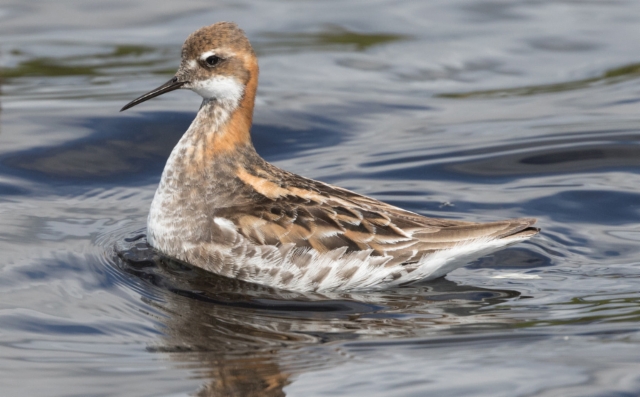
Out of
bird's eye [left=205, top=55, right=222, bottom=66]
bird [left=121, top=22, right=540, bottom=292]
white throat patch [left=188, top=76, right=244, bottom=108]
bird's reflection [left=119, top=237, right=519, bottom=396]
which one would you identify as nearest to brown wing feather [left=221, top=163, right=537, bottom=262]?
bird [left=121, top=22, right=540, bottom=292]

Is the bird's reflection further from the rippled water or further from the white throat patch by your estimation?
the white throat patch

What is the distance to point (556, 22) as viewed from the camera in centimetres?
1681

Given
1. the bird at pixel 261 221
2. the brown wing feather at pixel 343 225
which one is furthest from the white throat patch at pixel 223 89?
the brown wing feather at pixel 343 225

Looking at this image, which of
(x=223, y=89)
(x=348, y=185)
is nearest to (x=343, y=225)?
(x=223, y=89)

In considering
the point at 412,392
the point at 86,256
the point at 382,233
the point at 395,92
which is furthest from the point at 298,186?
the point at 395,92

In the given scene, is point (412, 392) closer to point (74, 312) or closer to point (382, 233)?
point (382, 233)

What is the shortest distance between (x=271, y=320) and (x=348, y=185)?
361 cm

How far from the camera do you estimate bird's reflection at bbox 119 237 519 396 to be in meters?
6.18

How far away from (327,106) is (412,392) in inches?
304

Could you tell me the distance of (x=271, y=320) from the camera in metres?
7.00

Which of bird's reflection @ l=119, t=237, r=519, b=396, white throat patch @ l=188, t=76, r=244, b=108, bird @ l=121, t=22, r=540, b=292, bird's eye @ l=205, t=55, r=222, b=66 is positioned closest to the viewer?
bird's reflection @ l=119, t=237, r=519, b=396

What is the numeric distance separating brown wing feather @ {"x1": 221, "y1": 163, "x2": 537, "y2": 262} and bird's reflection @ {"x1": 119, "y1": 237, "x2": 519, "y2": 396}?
0.37 m

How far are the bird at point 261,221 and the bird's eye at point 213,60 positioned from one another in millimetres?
11

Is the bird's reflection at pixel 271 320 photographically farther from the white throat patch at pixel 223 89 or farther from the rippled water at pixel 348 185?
the white throat patch at pixel 223 89
